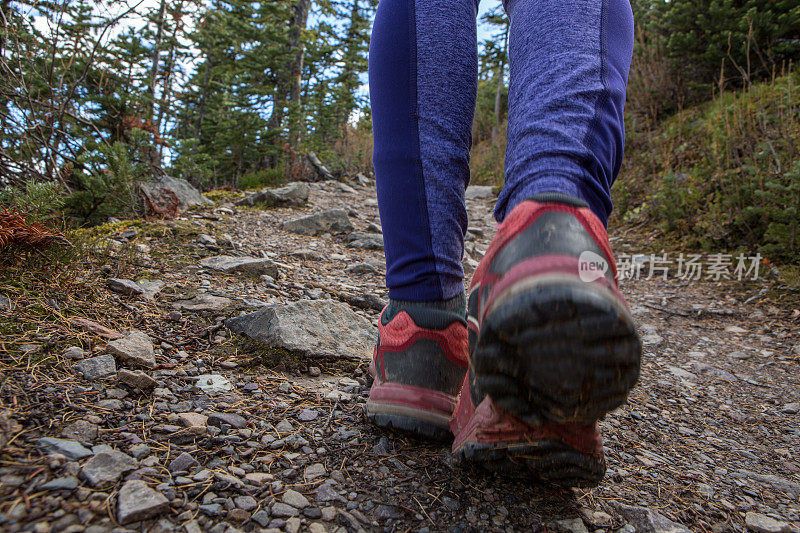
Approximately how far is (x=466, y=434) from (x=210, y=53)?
17.0m

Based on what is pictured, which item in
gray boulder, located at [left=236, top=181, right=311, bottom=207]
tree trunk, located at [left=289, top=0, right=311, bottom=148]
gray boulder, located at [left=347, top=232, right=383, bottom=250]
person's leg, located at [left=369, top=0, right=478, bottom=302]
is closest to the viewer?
person's leg, located at [left=369, top=0, right=478, bottom=302]

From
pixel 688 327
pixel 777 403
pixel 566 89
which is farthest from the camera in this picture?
pixel 688 327

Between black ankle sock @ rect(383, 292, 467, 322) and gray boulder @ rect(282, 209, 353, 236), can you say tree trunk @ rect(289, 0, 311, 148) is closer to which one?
gray boulder @ rect(282, 209, 353, 236)

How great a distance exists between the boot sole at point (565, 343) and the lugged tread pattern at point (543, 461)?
5.4 inches

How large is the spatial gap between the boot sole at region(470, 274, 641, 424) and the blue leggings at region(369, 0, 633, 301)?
23 centimetres

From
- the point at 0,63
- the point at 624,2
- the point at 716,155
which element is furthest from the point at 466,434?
the point at 716,155

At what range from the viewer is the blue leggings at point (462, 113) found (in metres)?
0.76

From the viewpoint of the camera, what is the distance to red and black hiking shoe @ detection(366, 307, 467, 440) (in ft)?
3.21

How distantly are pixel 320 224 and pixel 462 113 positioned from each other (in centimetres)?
313

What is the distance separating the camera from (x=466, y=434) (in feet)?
2.70

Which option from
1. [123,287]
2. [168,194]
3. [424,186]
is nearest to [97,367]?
[123,287]

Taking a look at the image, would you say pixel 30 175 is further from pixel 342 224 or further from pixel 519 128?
pixel 519 128

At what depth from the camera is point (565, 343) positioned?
565 mm

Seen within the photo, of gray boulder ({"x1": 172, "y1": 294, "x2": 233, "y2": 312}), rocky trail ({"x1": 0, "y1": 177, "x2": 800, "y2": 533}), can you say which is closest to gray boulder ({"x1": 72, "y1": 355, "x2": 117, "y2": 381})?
rocky trail ({"x1": 0, "y1": 177, "x2": 800, "y2": 533})
